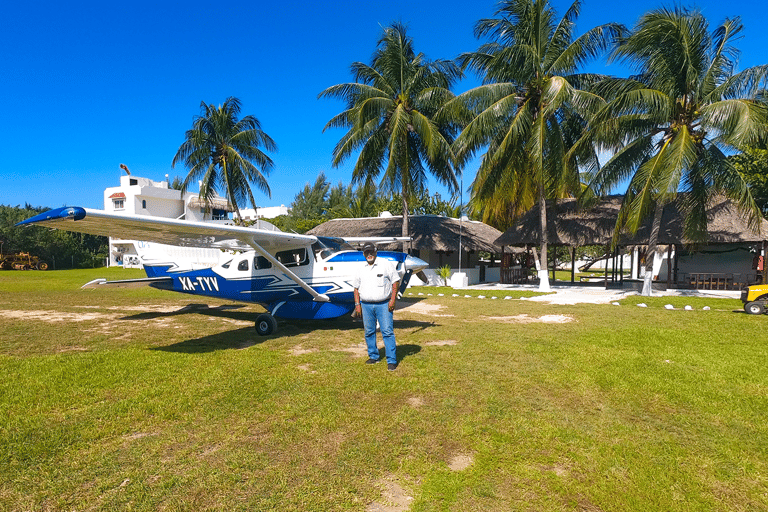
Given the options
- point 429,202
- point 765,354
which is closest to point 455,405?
point 765,354

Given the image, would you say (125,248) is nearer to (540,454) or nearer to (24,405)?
(24,405)

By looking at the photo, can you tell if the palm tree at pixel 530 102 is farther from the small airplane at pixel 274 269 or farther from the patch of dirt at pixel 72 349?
the patch of dirt at pixel 72 349

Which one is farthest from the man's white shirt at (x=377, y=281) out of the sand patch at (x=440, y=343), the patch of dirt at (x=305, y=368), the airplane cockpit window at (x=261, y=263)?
the airplane cockpit window at (x=261, y=263)

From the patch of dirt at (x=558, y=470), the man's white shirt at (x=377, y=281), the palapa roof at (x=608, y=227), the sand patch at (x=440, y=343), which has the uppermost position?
the palapa roof at (x=608, y=227)

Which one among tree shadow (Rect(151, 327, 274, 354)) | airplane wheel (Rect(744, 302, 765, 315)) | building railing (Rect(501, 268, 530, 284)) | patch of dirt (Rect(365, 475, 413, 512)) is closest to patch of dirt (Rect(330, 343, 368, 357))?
tree shadow (Rect(151, 327, 274, 354))

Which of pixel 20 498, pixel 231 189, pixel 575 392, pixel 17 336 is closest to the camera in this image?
pixel 20 498

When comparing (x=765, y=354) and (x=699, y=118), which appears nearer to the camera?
(x=765, y=354)
